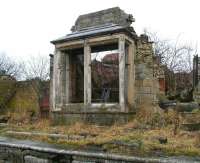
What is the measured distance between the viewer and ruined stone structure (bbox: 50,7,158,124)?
1148 centimetres

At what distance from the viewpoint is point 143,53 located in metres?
12.4

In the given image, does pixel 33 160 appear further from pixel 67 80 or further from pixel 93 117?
pixel 67 80

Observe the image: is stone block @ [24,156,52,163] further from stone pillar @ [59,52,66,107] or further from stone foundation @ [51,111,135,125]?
stone pillar @ [59,52,66,107]

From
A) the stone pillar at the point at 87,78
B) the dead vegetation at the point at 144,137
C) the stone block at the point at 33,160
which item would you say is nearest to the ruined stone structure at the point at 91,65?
the stone pillar at the point at 87,78

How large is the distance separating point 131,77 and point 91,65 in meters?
1.79

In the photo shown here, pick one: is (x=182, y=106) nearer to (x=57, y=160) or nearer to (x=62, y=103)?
(x=62, y=103)

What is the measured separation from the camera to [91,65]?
12.7 metres

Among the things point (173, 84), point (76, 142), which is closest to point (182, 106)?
point (76, 142)

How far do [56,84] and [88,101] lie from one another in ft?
6.47

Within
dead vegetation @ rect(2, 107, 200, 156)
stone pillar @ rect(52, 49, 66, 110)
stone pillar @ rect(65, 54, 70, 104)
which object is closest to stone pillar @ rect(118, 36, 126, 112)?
dead vegetation @ rect(2, 107, 200, 156)

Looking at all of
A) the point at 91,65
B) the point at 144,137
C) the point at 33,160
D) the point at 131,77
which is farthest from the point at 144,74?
the point at 33,160

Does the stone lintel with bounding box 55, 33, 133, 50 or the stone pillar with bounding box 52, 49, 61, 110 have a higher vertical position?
the stone lintel with bounding box 55, 33, 133, 50

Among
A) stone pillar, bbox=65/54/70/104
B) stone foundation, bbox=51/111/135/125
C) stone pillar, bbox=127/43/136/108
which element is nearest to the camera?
stone foundation, bbox=51/111/135/125

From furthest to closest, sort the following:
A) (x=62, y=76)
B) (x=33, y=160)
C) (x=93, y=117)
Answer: (x=62, y=76) → (x=93, y=117) → (x=33, y=160)
